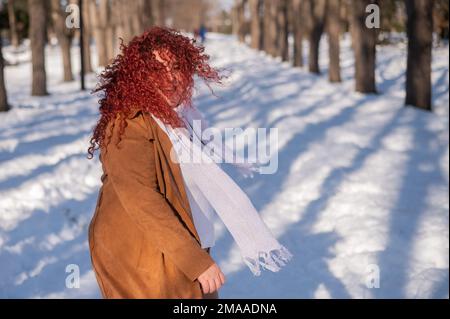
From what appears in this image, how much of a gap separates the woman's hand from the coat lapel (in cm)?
19

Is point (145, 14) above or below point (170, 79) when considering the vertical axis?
above

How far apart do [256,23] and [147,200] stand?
49.2 metres

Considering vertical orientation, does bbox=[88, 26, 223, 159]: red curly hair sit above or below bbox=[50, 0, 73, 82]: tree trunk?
below

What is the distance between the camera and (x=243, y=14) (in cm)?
6444

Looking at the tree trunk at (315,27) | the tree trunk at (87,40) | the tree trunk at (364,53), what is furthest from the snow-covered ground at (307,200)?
the tree trunk at (87,40)

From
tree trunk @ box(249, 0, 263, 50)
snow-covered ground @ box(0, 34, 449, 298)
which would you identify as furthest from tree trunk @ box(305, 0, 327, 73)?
tree trunk @ box(249, 0, 263, 50)

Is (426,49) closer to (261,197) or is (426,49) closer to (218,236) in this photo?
(261,197)

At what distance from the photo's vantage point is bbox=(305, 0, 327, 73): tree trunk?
25125 millimetres

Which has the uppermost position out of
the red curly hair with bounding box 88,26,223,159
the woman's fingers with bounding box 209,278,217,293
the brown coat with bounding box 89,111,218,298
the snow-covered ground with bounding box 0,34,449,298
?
the red curly hair with bounding box 88,26,223,159

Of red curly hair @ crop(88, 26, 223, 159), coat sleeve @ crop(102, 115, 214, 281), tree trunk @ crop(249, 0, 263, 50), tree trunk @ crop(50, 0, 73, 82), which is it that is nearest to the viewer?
coat sleeve @ crop(102, 115, 214, 281)

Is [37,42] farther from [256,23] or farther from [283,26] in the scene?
[256,23]

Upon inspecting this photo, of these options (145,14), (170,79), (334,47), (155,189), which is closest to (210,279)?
(155,189)

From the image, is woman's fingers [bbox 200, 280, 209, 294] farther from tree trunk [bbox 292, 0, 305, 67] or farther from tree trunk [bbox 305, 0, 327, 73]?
tree trunk [bbox 292, 0, 305, 67]

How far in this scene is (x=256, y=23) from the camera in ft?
165
